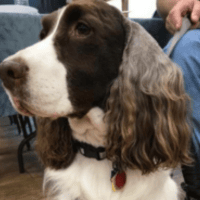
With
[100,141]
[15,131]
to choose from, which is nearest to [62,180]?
[100,141]

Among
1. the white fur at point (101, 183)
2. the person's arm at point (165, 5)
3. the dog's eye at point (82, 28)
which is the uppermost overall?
the dog's eye at point (82, 28)

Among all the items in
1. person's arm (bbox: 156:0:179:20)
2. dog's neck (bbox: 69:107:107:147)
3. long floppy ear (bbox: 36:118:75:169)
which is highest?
person's arm (bbox: 156:0:179:20)

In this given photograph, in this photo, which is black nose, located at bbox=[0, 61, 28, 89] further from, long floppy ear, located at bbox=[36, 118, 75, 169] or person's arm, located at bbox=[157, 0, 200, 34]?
person's arm, located at bbox=[157, 0, 200, 34]

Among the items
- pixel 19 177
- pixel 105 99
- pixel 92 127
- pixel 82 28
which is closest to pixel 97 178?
pixel 92 127

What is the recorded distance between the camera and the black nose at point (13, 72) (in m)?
0.66

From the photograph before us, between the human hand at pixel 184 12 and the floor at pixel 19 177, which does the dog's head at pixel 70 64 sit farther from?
the floor at pixel 19 177

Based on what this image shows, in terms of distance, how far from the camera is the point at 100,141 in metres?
0.92

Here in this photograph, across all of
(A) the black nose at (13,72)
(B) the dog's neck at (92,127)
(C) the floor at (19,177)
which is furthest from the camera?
(C) the floor at (19,177)

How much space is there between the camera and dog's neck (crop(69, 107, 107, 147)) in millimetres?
878

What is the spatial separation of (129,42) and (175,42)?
1.11 ft

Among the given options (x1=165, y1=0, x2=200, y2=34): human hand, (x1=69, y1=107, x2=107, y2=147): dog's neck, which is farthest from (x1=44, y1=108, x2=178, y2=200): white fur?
(x1=165, y1=0, x2=200, y2=34): human hand

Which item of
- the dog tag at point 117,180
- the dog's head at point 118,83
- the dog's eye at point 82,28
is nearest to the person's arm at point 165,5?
the dog's head at point 118,83

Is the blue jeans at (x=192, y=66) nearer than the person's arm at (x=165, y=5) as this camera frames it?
Yes

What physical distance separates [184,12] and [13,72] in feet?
2.69
